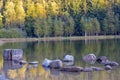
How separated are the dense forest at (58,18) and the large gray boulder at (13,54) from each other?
1821 inches

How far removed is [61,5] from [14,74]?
77933 millimetres

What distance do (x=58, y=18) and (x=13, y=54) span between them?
61.6 metres

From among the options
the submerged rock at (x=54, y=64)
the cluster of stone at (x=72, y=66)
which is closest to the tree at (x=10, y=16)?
the cluster of stone at (x=72, y=66)

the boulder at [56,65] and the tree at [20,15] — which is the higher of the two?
the boulder at [56,65]

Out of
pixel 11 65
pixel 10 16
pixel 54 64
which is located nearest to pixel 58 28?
pixel 10 16

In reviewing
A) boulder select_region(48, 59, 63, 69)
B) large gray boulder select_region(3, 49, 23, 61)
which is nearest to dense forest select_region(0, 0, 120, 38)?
large gray boulder select_region(3, 49, 23, 61)

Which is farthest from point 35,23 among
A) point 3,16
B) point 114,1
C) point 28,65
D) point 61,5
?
point 28,65

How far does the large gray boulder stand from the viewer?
3191 centimetres

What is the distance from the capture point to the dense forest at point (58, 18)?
85.9 m

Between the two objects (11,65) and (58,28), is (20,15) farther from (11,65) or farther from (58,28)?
(11,65)

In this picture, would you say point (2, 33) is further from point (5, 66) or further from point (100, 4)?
point (5, 66)

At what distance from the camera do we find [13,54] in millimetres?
32281

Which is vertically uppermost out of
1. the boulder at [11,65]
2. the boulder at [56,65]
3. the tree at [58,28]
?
the boulder at [56,65]

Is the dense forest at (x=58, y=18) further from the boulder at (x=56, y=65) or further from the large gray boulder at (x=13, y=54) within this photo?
the boulder at (x=56, y=65)
